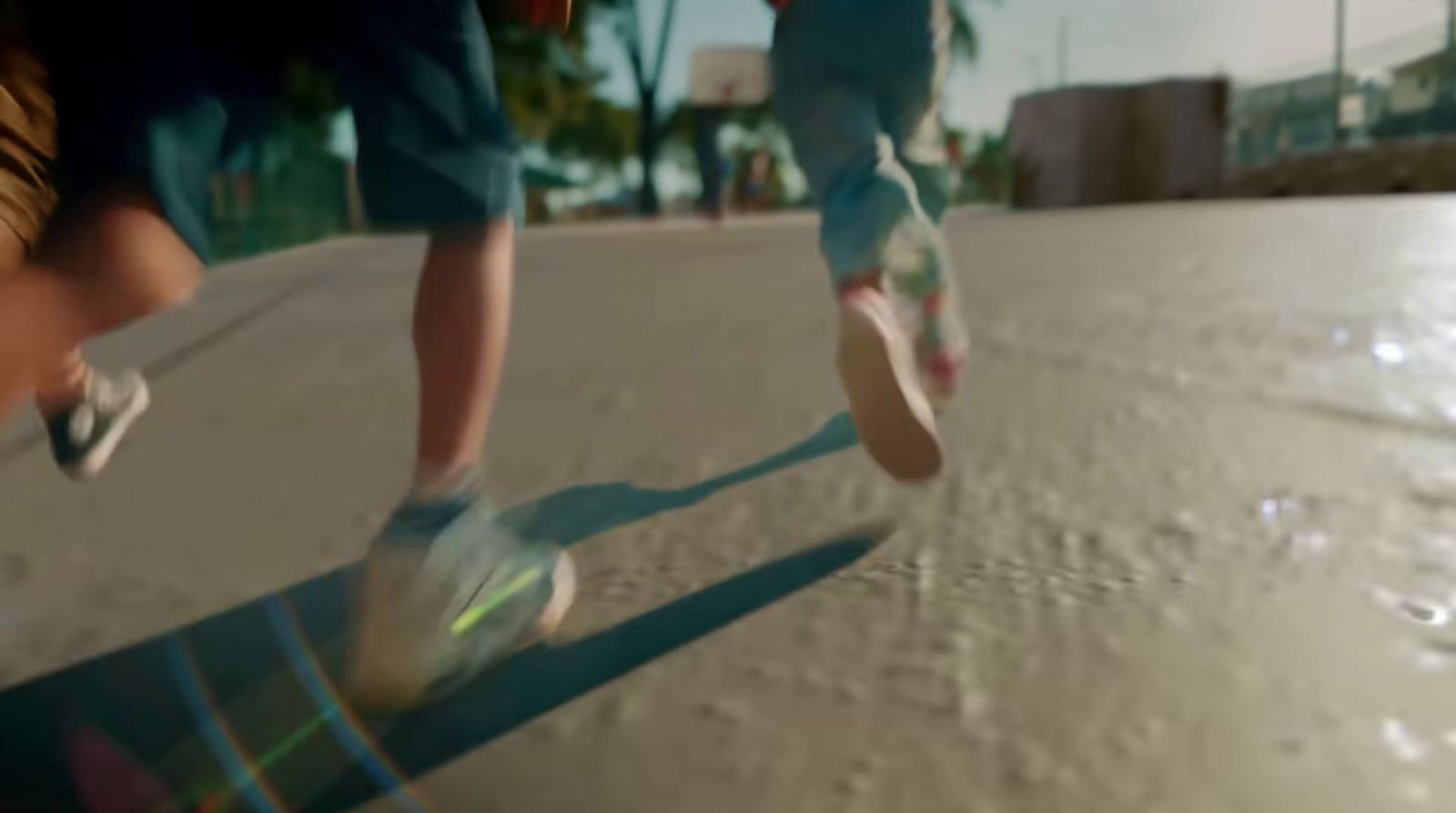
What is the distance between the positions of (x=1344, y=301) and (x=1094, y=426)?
56.6 inches

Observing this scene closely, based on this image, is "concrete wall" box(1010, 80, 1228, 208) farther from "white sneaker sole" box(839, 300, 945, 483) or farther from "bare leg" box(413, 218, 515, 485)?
"bare leg" box(413, 218, 515, 485)

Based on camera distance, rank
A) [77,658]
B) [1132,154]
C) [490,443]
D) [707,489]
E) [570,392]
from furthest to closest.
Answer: [1132,154] → [570,392] → [490,443] → [707,489] → [77,658]

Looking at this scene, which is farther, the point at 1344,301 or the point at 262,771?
the point at 1344,301

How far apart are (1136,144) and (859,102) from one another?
14.2m

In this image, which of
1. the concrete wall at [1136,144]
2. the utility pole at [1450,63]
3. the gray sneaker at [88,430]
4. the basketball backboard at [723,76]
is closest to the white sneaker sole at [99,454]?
the gray sneaker at [88,430]

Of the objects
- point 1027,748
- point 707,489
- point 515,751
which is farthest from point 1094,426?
point 515,751

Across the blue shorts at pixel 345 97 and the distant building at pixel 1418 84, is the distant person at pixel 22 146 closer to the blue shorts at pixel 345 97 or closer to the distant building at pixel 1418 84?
the blue shorts at pixel 345 97

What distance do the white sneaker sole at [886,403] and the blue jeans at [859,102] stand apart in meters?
0.19

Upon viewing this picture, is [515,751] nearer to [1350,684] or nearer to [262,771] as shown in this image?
[262,771]

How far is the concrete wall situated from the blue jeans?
44.9 ft

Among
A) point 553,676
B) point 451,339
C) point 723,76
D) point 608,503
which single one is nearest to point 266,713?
point 553,676

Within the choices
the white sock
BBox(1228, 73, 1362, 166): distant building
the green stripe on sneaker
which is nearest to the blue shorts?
the white sock

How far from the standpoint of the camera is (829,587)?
1.23 meters

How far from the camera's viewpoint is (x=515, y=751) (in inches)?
36.4
